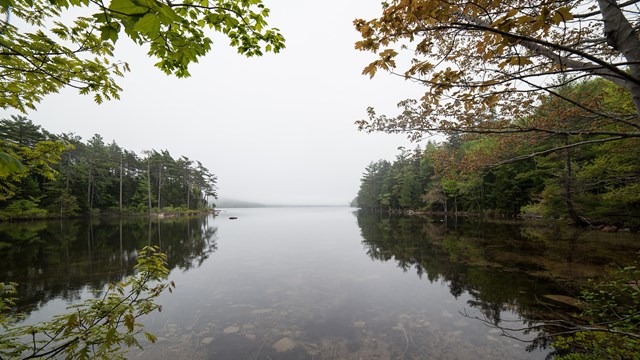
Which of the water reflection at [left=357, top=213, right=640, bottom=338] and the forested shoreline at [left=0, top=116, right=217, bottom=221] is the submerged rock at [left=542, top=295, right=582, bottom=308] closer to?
the water reflection at [left=357, top=213, right=640, bottom=338]

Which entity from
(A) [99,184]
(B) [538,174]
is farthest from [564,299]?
(A) [99,184]

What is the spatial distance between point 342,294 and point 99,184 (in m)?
59.7

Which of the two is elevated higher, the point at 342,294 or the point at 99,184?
the point at 99,184

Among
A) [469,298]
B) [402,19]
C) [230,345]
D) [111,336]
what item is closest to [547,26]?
[402,19]

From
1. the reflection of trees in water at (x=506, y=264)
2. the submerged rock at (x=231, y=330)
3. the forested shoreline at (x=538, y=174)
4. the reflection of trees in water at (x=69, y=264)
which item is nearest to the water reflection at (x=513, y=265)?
the reflection of trees in water at (x=506, y=264)

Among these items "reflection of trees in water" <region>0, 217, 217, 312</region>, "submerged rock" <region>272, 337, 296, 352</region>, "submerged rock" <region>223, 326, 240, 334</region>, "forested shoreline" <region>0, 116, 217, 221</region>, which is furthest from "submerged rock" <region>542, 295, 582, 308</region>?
"forested shoreline" <region>0, 116, 217, 221</region>

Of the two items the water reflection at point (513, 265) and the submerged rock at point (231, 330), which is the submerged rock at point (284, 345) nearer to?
the submerged rock at point (231, 330)

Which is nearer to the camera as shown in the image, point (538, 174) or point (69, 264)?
point (69, 264)

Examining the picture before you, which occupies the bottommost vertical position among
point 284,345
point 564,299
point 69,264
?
point 284,345

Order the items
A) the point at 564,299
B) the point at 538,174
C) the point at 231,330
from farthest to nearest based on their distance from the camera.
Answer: the point at 538,174 < the point at 564,299 < the point at 231,330

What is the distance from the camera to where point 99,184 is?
156 ft

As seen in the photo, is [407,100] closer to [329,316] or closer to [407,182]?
[329,316]

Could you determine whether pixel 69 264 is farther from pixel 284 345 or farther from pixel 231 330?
pixel 284 345

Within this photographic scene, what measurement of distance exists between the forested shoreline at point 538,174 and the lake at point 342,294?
273 centimetres
